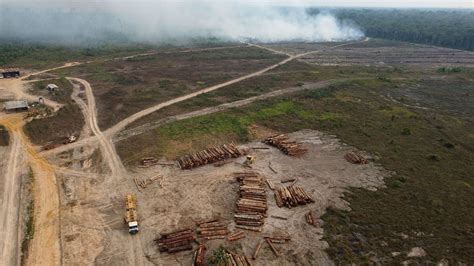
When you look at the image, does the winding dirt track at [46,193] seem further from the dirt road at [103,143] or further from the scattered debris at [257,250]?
the scattered debris at [257,250]

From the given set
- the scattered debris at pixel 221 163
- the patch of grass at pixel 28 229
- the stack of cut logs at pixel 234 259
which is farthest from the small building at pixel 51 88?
the stack of cut logs at pixel 234 259

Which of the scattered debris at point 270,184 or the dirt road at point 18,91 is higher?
the dirt road at point 18,91

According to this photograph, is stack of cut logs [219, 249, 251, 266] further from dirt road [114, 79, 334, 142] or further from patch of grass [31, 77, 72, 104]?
patch of grass [31, 77, 72, 104]

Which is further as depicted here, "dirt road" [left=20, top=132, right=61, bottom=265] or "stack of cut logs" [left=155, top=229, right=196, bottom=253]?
"stack of cut logs" [left=155, top=229, right=196, bottom=253]

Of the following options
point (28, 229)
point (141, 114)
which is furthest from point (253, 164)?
point (141, 114)

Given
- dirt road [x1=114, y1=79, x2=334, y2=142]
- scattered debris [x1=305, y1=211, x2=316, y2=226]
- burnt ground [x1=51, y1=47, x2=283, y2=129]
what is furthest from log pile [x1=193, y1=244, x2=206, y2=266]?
burnt ground [x1=51, y1=47, x2=283, y2=129]

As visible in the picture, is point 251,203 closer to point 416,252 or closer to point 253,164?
point 253,164

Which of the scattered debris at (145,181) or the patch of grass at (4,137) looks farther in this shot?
the patch of grass at (4,137)
